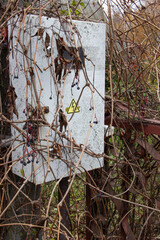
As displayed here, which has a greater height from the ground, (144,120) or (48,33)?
(48,33)

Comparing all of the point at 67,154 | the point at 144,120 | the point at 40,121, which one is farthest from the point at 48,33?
the point at 144,120

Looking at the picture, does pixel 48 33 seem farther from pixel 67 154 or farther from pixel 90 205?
pixel 90 205

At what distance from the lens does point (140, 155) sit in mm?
2412

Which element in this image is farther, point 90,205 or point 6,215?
point 90,205

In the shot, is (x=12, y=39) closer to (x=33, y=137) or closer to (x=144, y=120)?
(x=33, y=137)

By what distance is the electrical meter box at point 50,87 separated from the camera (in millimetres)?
1615

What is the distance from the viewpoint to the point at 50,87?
5.82 ft

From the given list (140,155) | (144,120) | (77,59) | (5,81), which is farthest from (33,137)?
(140,155)

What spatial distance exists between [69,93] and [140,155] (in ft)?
2.90

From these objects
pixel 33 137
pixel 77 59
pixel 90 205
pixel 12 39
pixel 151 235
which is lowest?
pixel 151 235

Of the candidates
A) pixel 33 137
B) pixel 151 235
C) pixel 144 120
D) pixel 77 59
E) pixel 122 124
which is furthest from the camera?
pixel 151 235

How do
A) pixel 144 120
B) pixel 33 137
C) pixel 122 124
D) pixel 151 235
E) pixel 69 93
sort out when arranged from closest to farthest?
pixel 33 137, pixel 69 93, pixel 144 120, pixel 122 124, pixel 151 235

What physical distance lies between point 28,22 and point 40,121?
1.83 feet

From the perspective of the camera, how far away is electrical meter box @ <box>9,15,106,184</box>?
1615 millimetres
